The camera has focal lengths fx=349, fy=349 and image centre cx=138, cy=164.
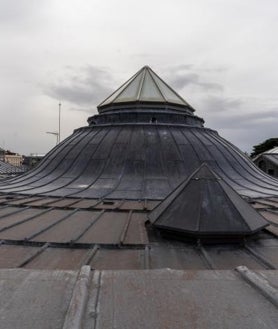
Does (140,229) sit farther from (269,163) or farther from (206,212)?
(269,163)

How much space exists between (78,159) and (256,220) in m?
9.55

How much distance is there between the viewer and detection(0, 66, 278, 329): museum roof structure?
386cm

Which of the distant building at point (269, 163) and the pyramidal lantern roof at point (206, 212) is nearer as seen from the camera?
the pyramidal lantern roof at point (206, 212)

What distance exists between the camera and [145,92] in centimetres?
1873

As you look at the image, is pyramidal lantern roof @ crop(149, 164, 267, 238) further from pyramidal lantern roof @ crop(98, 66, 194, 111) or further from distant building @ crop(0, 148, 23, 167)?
distant building @ crop(0, 148, 23, 167)

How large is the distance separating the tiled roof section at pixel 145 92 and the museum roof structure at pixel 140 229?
0.31 feet

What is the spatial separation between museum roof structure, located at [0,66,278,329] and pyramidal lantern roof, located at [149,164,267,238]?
0.03 m

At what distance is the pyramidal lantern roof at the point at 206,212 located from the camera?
24.5 ft

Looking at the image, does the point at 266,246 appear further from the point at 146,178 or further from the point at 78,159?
the point at 78,159

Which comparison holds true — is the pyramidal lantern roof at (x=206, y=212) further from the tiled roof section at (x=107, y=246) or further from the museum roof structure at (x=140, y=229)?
the tiled roof section at (x=107, y=246)

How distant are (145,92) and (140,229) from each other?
37.7 feet

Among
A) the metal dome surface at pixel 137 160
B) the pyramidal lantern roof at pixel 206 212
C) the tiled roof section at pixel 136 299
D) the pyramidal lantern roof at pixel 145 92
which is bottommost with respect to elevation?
the tiled roof section at pixel 136 299

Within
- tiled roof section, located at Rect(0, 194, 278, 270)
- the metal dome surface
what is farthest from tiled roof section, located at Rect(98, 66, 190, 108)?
tiled roof section, located at Rect(0, 194, 278, 270)

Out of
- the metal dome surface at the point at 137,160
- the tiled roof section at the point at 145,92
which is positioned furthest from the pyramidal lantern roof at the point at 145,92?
the metal dome surface at the point at 137,160
